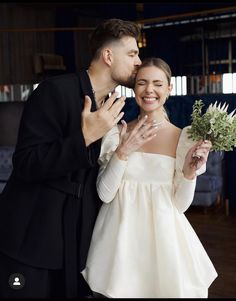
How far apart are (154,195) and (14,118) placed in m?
5.03

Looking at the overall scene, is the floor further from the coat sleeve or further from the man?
the coat sleeve

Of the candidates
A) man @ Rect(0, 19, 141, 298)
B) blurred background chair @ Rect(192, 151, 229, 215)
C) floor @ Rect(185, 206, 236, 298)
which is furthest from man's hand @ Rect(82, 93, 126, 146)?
blurred background chair @ Rect(192, 151, 229, 215)

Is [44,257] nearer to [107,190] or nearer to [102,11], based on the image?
[107,190]

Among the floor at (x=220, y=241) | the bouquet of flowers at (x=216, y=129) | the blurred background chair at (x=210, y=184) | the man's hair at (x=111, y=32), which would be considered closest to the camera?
the bouquet of flowers at (x=216, y=129)

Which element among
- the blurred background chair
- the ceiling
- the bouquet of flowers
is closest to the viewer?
the bouquet of flowers

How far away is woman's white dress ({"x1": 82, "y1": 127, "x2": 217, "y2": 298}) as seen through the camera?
5.28 feet

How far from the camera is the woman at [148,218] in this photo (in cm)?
161

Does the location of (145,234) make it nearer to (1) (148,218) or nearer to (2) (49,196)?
(1) (148,218)

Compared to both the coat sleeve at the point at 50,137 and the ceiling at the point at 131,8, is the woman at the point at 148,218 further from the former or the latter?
the ceiling at the point at 131,8

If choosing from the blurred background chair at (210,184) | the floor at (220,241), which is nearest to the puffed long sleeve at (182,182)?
the floor at (220,241)

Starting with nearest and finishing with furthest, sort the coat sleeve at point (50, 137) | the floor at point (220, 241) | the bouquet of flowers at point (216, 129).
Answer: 1. the coat sleeve at point (50, 137)
2. the bouquet of flowers at point (216, 129)
3. the floor at point (220, 241)

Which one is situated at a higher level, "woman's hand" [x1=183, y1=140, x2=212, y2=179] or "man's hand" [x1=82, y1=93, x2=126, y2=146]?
"man's hand" [x1=82, y1=93, x2=126, y2=146]

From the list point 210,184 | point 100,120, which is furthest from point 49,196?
point 210,184

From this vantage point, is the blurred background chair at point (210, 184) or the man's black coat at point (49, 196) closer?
the man's black coat at point (49, 196)
